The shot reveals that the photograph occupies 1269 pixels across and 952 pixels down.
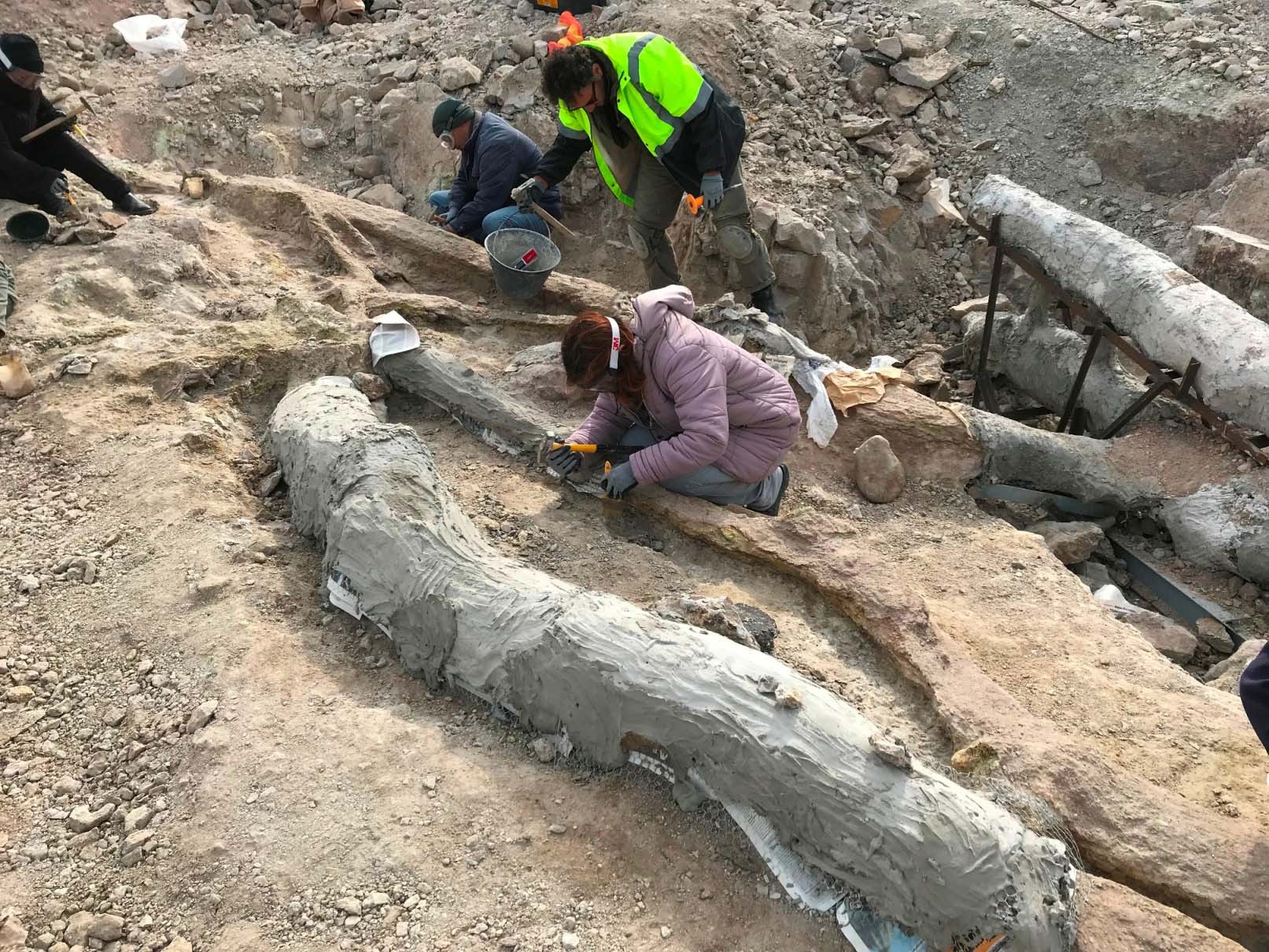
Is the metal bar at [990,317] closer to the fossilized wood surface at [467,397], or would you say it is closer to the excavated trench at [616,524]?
the excavated trench at [616,524]

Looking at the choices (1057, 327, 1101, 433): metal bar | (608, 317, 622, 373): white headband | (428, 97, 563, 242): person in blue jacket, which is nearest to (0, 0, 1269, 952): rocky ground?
(428, 97, 563, 242): person in blue jacket

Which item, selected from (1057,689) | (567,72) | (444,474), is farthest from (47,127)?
(1057,689)

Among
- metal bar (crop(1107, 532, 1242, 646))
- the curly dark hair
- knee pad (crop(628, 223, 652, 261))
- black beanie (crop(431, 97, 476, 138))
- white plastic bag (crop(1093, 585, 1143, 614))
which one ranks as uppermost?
the curly dark hair

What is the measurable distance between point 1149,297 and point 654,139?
3.08 meters

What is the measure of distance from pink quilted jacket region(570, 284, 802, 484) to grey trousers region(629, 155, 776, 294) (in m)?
1.92

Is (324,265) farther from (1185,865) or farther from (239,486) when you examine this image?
(1185,865)

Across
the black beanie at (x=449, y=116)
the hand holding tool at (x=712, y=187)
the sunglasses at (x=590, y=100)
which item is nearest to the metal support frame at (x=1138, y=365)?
the hand holding tool at (x=712, y=187)

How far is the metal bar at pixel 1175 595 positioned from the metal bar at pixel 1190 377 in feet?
2.96

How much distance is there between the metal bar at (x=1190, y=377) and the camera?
4.81 metres

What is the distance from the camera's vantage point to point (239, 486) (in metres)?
3.68

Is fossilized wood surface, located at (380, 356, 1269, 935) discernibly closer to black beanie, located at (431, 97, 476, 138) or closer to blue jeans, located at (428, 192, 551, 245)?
blue jeans, located at (428, 192, 551, 245)

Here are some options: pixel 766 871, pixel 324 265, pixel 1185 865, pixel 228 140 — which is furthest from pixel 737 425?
pixel 228 140

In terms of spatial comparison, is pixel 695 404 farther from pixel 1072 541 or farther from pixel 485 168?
pixel 485 168

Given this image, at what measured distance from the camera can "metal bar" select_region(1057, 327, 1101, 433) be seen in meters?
5.40
